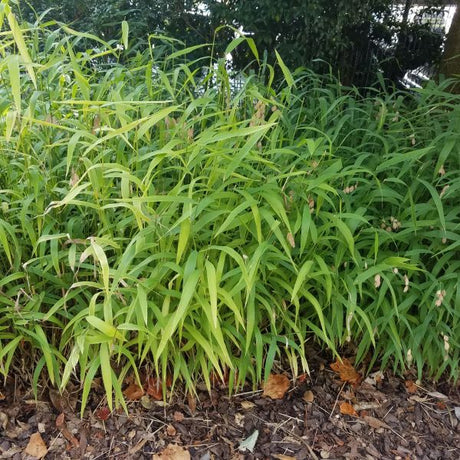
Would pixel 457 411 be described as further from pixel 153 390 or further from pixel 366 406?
pixel 153 390

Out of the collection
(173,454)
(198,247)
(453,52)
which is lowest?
(173,454)

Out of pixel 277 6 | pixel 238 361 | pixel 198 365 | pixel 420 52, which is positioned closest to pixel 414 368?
pixel 238 361

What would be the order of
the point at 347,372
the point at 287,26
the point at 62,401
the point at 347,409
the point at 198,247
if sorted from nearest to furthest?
the point at 198,247
the point at 62,401
the point at 347,409
the point at 347,372
the point at 287,26

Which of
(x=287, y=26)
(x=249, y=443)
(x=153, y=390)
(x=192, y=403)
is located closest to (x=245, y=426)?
(x=249, y=443)

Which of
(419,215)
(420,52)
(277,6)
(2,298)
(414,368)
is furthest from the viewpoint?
(420,52)

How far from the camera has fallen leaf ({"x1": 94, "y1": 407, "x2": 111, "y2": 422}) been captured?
5.19 ft

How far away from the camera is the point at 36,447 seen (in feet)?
4.91

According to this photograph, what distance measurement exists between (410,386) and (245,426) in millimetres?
637

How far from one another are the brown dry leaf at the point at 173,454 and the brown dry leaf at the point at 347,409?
0.55m

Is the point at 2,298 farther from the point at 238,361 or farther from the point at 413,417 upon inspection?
the point at 413,417

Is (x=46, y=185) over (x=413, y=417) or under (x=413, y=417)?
over

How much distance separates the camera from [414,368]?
1.85 m

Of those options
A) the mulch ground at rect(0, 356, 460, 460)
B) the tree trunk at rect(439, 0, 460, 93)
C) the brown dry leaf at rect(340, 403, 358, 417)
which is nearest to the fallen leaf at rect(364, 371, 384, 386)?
the mulch ground at rect(0, 356, 460, 460)

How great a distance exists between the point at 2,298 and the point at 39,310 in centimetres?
13
